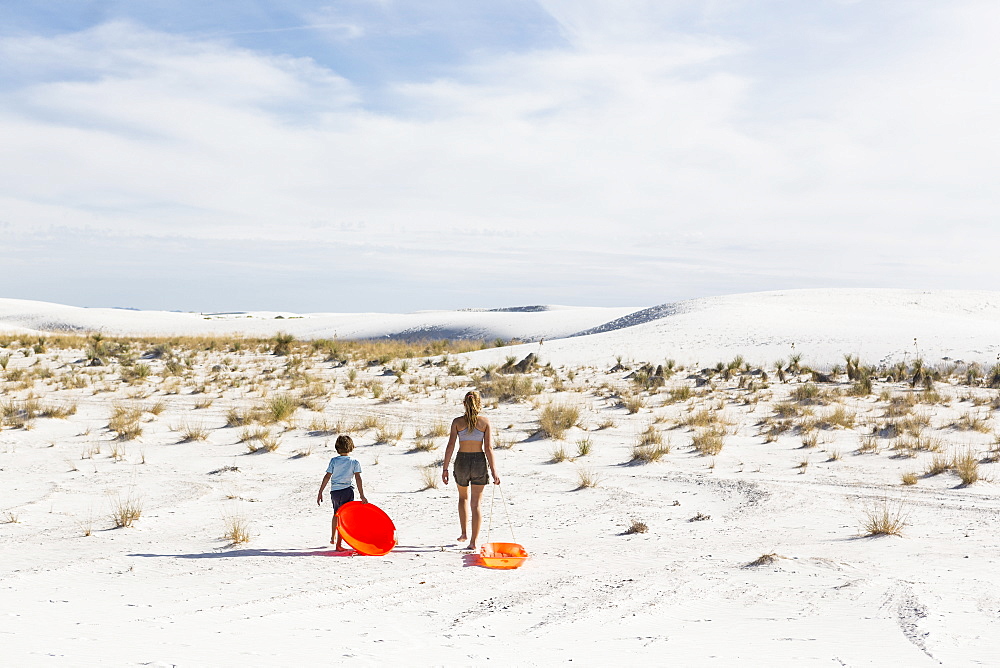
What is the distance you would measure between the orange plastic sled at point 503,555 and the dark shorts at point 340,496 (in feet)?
4.02

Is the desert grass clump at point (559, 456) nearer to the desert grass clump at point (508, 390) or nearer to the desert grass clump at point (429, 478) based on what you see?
the desert grass clump at point (429, 478)

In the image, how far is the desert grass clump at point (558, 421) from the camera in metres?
12.4

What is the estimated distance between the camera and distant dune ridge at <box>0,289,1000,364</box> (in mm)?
24797

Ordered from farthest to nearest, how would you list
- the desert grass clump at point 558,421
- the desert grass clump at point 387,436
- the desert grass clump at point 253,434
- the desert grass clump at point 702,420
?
the desert grass clump at point 702,420
the desert grass clump at point 558,421
the desert grass clump at point 387,436
the desert grass clump at point 253,434

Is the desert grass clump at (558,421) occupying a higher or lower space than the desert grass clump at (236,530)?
higher

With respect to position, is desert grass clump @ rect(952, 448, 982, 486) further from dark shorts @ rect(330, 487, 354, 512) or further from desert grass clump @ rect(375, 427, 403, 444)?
desert grass clump @ rect(375, 427, 403, 444)

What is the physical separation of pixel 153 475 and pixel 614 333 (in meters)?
25.2

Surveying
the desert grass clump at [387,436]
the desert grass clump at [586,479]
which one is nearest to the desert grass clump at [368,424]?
the desert grass clump at [387,436]

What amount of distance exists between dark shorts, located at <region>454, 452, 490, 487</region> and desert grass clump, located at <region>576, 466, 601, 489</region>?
2597 mm

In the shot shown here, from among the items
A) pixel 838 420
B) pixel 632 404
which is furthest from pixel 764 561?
pixel 632 404

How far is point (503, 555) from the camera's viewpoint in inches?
244

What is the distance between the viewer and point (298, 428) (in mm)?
12859

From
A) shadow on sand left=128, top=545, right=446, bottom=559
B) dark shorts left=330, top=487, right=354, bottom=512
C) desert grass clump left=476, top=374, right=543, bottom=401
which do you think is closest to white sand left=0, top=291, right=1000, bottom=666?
shadow on sand left=128, top=545, right=446, bottom=559

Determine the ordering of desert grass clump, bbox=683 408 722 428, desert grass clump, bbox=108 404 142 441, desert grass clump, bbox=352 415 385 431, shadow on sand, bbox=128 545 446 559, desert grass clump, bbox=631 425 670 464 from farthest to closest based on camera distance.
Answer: desert grass clump, bbox=683 408 722 428
desert grass clump, bbox=352 415 385 431
desert grass clump, bbox=108 404 142 441
desert grass clump, bbox=631 425 670 464
shadow on sand, bbox=128 545 446 559
